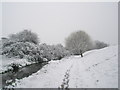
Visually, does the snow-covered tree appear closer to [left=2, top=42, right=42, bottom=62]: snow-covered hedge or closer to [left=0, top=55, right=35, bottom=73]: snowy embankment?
[left=2, top=42, right=42, bottom=62]: snow-covered hedge

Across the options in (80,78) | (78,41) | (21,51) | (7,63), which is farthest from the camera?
(78,41)

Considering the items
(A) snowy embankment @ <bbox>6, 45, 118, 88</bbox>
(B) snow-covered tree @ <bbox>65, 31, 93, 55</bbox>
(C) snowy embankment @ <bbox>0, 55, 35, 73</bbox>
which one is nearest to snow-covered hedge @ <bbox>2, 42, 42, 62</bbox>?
(C) snowy embankment @ <bbox>0, 55, 35, 73</bbox>

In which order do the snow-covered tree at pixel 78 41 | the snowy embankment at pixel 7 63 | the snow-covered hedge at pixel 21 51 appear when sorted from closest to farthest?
the snowy embankment at pixel 7 63 → the snow-covered hedge at pixel 21 51 → the snow-covered tree at pixel 78 41

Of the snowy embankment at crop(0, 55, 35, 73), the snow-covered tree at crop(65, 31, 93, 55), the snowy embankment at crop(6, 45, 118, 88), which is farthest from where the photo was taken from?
the snow-covered tree at crop(65, 31, 93, 55)

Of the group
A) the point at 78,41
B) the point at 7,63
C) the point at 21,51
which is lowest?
the point at 7,63

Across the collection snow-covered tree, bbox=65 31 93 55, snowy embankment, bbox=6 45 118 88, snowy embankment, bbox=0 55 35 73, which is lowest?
snowy embankment, bbox=0 55 35 73

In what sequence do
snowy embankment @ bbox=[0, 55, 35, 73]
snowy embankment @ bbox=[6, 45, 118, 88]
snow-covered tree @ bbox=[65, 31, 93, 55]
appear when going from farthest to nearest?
1. snow-covered tree @ bbox=[65, 31, 93, 55]
2. snowy embankment @ bbox=[0, 55, 35, 73]
3. snowy embankment @ bbox=[6, 45, 118, 88]

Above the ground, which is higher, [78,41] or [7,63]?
[78,41]

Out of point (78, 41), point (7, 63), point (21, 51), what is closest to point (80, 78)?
point (7, 63)

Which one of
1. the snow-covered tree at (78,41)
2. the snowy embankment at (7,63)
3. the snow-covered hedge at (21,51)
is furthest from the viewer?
the snow-covered tree at (78,41)

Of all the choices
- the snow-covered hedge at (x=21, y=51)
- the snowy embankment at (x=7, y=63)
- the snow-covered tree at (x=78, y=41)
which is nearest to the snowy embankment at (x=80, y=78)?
the snowy embankment at (x=7, y=63)

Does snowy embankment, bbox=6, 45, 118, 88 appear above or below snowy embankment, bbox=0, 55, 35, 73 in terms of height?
above

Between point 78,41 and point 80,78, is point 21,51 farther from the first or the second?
point 78,41

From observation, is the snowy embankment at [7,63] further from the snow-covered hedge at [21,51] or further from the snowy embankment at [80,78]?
the snowy embankment at [80,78]
